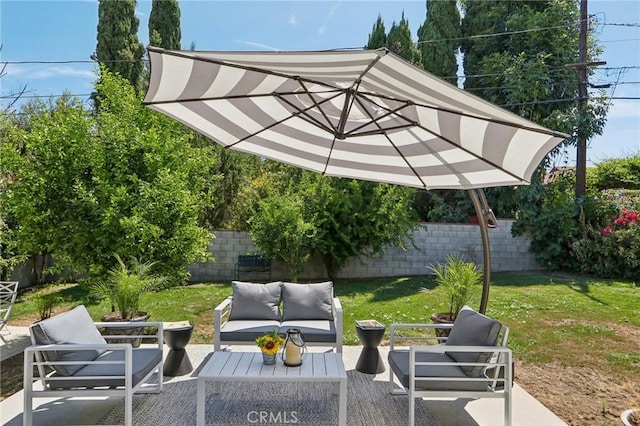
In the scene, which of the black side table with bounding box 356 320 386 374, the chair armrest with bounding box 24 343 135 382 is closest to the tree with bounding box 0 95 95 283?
the chair armrest with bounding box 24 343 135 382

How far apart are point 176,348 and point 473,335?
10.4 feet

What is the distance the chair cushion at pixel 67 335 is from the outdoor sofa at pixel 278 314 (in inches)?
50.6

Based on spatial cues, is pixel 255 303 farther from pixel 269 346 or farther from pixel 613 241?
pixel 613 241

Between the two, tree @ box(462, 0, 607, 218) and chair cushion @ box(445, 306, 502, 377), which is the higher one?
tree @ box(462, 0, 607, 218)

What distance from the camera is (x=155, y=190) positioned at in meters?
6.15

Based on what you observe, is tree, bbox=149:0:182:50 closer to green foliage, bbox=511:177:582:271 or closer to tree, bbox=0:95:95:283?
tree, bbox=0:95:95:283

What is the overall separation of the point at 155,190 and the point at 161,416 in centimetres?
328

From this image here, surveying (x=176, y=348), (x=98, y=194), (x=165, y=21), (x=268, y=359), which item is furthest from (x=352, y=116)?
(x=165, y=21)

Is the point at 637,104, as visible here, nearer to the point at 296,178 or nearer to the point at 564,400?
the point at 296,178

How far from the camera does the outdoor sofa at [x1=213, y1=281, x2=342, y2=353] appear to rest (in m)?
4.82

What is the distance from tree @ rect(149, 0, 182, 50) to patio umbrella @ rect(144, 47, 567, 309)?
14.0m

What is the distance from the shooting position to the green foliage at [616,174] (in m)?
15.0

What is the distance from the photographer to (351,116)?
4.19 m

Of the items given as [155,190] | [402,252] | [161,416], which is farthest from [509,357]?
[402,252]
